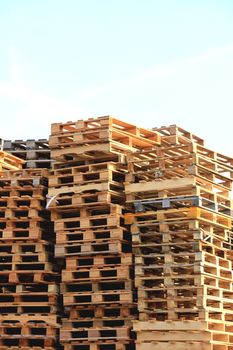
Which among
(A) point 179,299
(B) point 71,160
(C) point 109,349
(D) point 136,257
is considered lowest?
(C) point 109,349

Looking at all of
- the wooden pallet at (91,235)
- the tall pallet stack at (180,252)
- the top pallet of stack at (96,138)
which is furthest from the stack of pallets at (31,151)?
the tall pallet stack at (180,252)

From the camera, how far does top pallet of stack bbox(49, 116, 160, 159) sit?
13.0 m

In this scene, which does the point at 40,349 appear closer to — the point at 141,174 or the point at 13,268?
the point at 13,268

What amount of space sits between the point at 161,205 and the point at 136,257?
1.22 meters

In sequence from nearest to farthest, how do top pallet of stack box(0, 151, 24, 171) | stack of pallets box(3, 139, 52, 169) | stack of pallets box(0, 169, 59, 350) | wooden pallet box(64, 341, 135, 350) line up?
wooden pallet box(64, 341, 135, 350) → stack of pallets box(0, 169, 59, 350) → top pallet of stack box(0, 151, 24, 171) → stack of pallets box(3, 139, 52, 169)

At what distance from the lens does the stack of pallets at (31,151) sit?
15164mm

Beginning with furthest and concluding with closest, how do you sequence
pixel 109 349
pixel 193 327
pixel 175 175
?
1. pixel 175 175
2. pixel 109 349
3. pixel 193 327

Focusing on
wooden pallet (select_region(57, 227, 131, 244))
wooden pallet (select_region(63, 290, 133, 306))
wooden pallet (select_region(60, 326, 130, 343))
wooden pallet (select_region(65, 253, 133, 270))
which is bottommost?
wooden pallet (select_region(60, 326, 130, 343))

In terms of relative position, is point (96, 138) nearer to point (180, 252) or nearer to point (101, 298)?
point (180, 252)

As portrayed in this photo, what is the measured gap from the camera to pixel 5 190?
1383 cm

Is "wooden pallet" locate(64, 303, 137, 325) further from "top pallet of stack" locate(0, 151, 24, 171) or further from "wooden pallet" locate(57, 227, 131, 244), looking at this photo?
"top pallet of stack" locate(0, 151, 24, 171)

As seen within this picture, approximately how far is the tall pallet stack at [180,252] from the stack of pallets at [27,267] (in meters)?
1.99

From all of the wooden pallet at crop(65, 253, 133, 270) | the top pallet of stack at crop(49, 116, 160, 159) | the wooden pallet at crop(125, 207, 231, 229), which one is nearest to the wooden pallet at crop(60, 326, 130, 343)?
the wooden pallet at crop(65, 253, 133, 270)

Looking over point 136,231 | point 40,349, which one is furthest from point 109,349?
point 136,231
